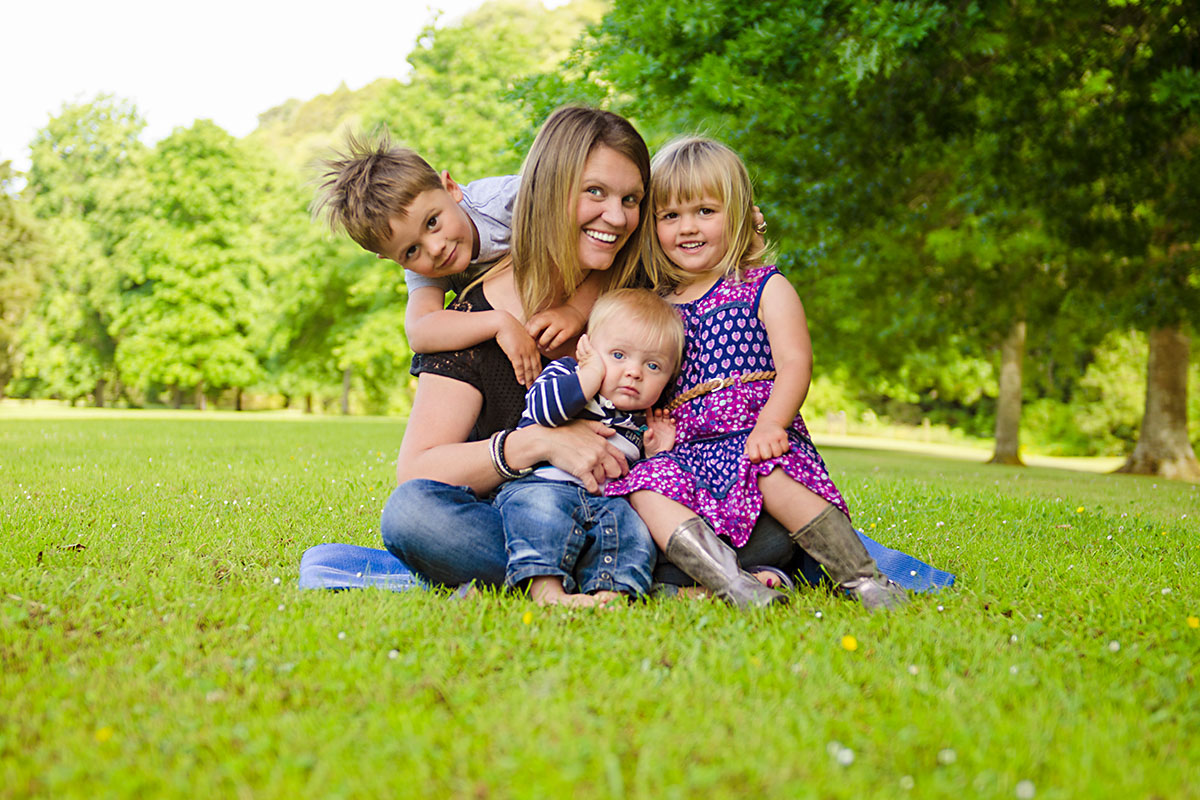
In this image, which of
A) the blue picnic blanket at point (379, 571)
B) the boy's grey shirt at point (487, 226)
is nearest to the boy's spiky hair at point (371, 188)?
the boy's grey shirt at point (487, 226)

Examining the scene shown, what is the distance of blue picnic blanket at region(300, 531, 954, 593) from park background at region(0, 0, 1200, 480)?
177cm

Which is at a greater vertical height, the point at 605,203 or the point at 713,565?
the point at 605,203

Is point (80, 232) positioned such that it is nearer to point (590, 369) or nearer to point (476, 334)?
point (476, 334)


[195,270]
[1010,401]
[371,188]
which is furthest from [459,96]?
[371,188]

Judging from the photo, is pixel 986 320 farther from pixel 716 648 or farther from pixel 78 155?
pixel 78 155

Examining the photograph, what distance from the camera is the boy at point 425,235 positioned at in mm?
3518

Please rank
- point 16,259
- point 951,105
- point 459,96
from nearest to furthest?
point 951,105
point 459,96
point 16,259

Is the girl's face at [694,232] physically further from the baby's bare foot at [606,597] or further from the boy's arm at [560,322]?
the baby's bare foot at [606,597]

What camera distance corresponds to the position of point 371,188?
351cm

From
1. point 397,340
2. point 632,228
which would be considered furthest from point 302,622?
point 397,340

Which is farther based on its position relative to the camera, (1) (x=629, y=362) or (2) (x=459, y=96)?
(2) (x=459, y=96)

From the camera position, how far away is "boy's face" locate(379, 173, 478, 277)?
11.6ft

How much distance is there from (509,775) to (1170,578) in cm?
372

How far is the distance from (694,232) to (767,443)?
0.98 m
